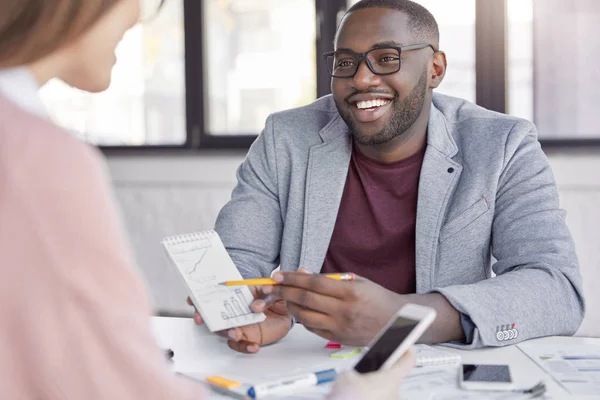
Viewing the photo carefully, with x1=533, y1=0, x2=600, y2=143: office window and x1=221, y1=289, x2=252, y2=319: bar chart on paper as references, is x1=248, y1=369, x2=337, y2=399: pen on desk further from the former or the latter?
x1=533, y1=0, x2=600, y2=143: office window

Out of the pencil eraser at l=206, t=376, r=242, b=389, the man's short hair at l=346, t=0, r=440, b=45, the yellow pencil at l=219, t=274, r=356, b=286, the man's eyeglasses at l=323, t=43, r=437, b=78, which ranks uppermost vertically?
the man's short hair at l=346, t=0, r=440, b=45

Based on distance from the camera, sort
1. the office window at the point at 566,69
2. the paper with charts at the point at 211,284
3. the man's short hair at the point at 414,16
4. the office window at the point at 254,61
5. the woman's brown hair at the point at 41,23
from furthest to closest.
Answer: the office window at the point at 254,61 → the office window at the point at 566,69 → the man's short hair at the point at 414,16 → the paper with charts at the point at 211,284 → the woman's brown hair at the point at 41,23

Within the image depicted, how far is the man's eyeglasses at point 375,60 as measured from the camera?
7.47 ft

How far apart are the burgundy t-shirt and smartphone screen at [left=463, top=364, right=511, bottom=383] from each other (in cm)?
78

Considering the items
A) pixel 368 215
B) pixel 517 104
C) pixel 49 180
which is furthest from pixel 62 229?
pixel 517 104

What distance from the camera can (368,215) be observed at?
230cm

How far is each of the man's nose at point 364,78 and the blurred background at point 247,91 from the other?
2.12 metres

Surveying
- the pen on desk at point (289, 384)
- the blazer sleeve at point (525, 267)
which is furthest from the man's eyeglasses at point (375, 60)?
the pen on desk at point (289, 384)

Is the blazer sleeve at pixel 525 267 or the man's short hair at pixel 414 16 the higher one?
the man's short hair at pixel 414 16

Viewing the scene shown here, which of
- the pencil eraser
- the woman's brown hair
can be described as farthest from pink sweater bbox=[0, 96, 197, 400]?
the pencil eraser

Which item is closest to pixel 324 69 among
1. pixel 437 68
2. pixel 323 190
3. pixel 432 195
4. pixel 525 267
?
pixel 437 68

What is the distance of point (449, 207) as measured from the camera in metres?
2.18

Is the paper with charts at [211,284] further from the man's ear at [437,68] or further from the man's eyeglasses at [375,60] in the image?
the man's ear at [437,68]

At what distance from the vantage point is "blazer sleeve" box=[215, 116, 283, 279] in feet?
7.30
